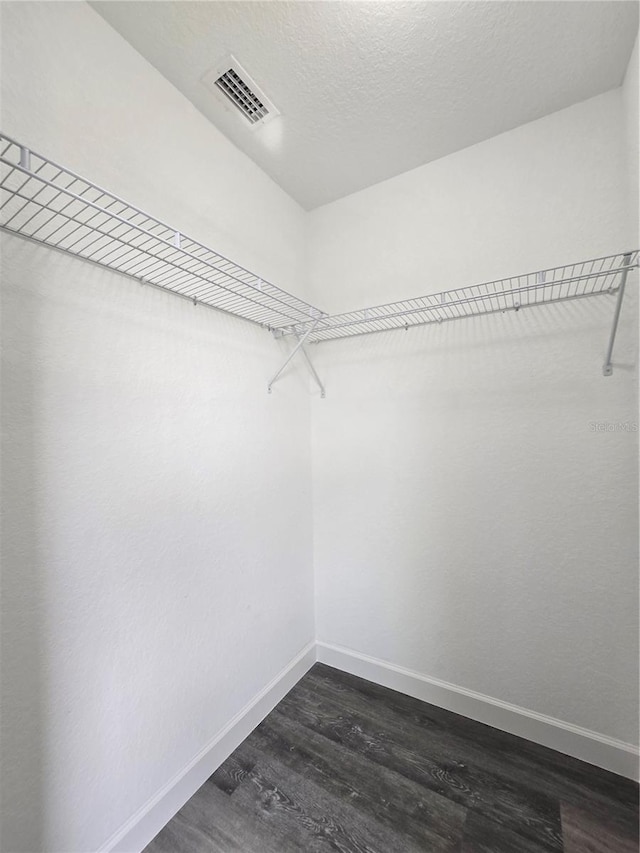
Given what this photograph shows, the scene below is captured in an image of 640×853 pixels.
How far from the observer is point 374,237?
191 centimetres

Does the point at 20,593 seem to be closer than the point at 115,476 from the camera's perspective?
Yes

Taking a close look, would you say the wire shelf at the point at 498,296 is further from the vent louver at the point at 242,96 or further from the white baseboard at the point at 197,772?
the white baseboard at the point at 197,772

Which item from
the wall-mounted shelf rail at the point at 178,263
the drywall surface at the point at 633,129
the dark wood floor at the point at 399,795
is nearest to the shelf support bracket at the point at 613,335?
the wall-mounted shelf rail at the point at 178,263

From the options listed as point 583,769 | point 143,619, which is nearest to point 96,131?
point 143,619

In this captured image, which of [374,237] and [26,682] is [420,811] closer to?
[26,682]

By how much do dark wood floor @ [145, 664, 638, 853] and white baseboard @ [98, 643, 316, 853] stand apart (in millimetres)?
33

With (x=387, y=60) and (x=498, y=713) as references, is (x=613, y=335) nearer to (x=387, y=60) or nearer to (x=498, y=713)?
(x=387, y=60)

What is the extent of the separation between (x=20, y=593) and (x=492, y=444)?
5.66 feet

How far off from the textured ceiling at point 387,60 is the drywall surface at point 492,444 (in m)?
0.16

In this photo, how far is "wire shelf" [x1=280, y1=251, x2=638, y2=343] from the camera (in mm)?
1311

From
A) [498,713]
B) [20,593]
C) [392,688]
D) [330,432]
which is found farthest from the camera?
[330,432]

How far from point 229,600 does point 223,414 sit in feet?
2.62

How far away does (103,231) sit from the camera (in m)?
0.97

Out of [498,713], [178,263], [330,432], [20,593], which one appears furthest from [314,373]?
[498,713]
